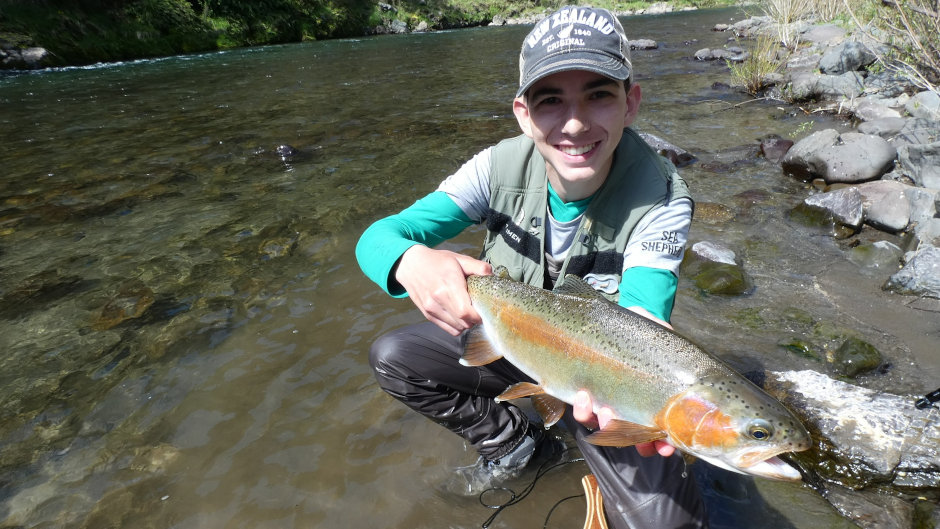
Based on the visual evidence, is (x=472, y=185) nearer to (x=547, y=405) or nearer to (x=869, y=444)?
(x=547, y=405)

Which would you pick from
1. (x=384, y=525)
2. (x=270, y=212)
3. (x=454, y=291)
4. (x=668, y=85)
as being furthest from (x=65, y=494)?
(x=668, y=85)

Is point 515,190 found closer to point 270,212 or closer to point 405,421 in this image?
point 405,421

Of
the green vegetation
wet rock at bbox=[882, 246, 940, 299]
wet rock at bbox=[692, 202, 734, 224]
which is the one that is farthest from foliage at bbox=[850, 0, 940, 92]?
the green vegetation

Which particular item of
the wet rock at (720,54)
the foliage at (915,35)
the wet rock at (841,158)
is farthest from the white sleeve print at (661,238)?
the wet rock at (720,54)

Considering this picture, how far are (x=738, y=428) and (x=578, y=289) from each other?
2.60 feet

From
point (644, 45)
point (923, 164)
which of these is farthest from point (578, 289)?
point (644, 45)

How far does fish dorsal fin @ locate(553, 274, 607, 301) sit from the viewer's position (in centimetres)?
220

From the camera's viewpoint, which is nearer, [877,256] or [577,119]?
[577,119]

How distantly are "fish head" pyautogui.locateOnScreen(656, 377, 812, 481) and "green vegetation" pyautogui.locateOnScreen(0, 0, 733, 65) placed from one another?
31.2m

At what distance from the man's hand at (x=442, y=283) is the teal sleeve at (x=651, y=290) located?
0.65 metres

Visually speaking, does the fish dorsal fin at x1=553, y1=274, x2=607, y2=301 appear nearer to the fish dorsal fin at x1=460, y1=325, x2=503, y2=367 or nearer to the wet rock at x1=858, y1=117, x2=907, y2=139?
the fish dorsal fin at x1=460, y1=325, x2=503, y2=367

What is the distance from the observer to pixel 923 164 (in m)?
5.95

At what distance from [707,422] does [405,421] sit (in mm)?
2189

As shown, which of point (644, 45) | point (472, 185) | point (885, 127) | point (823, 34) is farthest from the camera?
point (644, 45)
